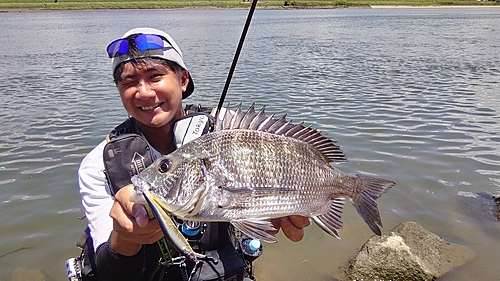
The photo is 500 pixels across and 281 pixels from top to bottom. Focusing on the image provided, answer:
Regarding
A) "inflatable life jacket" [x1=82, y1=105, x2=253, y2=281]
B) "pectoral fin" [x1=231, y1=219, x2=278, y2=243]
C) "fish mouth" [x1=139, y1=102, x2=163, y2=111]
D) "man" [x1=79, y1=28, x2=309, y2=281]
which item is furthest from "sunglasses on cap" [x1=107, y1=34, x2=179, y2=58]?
"pectoral fin" [x1=231, y1=219, x2=278, y2=243]

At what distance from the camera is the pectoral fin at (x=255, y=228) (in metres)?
2.13

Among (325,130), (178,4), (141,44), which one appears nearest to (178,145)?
(141,44)

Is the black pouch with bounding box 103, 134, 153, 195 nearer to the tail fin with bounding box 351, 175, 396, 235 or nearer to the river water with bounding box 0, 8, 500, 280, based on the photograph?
the tail fin with bounding box 351, 175, 396, 235

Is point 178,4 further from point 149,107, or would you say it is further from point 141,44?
point 149,107

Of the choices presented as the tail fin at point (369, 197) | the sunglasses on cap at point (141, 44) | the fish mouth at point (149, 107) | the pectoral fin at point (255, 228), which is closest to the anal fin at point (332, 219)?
the tail fin at point (369, 197)

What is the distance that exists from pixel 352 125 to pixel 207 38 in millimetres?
21885

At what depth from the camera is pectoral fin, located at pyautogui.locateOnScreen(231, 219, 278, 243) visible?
2129 mm

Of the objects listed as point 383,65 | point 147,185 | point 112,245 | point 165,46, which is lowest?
point 383,65

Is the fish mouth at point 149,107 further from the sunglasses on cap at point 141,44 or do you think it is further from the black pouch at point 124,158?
the sunglasses on cap at point 141,44

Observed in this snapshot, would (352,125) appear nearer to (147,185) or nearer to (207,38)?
(147,185)

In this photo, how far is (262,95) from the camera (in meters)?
13.0

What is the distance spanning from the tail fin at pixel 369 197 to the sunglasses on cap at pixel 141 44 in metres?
1.70

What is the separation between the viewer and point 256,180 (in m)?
2.21

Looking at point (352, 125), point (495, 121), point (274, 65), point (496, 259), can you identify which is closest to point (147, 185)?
point (496, 259)
